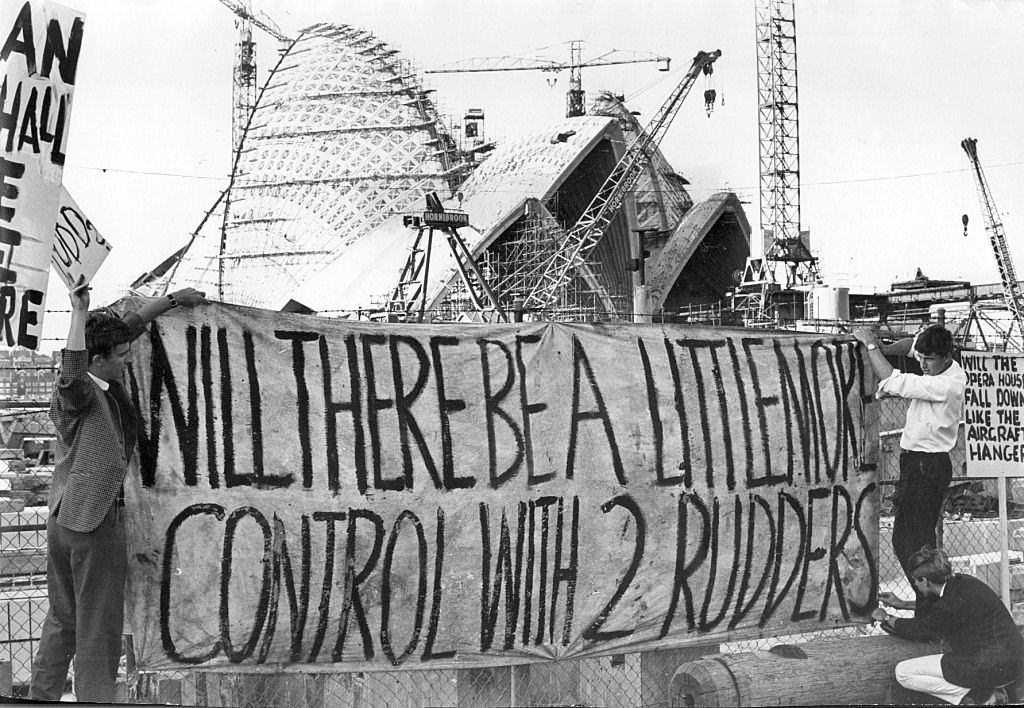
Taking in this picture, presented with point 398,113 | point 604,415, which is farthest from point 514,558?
point 398,113

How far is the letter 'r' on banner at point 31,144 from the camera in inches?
207

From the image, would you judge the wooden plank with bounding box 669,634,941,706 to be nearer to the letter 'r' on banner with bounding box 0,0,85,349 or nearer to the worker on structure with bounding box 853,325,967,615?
the worker on structure with bounding box 853,325,967,615

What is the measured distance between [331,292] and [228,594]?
65.0 m

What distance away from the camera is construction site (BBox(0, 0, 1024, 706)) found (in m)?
6.02

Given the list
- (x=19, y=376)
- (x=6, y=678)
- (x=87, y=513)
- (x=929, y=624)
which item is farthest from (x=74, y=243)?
(x=19, y=376)

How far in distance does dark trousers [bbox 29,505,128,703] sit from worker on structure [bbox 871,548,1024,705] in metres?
4.11

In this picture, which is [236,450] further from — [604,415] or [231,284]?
[231,284]

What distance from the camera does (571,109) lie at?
7956 cm

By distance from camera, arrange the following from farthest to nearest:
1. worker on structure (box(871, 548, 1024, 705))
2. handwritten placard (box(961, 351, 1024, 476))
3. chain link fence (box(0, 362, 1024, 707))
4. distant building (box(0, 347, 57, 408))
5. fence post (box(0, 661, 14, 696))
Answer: handwritten placard (box(961, 351, 1024, 476)), fence post (box(0, 661, 14, 696)), worker on structure (box(871, 548, 1024, 705)), distant building (box(0, 347, 57, 408)), chain link fence (box(0, 362, 1024, 707))

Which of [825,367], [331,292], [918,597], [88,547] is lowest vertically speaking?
[918,597]

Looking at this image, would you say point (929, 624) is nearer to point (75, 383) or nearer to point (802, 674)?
point (802, 674)

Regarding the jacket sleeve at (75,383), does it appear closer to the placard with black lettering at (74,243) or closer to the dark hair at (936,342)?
the placard with black lettering at (74,243)

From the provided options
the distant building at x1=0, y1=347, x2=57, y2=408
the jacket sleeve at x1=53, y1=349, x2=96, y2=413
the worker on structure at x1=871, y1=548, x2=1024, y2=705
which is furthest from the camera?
the worker on structure at x1=871, y1=548, x2=1024, y2=705

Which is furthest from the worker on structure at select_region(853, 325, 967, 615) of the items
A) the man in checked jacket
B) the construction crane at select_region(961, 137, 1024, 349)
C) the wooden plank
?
the construction crane at select_region(961, 137, 1024, 349)
